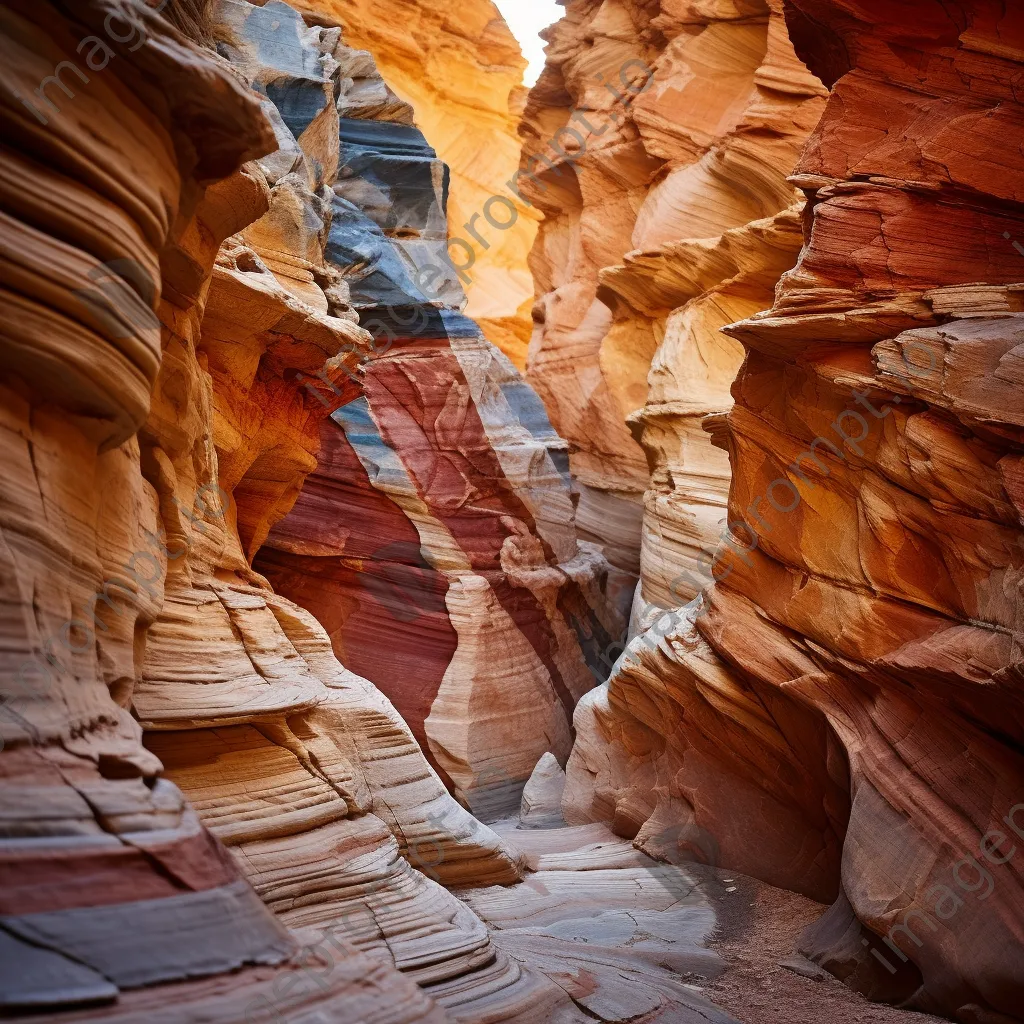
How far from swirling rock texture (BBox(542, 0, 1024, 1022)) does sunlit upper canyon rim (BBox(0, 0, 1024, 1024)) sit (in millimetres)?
35

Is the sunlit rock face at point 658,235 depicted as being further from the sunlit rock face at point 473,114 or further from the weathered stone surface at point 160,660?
the weathered stone surface at point 160,660

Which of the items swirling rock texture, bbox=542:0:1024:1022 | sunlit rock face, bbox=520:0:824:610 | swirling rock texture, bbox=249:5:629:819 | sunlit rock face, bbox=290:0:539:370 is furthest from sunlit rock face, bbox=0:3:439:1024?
sunlit rock face, bbox=290:0:539:370

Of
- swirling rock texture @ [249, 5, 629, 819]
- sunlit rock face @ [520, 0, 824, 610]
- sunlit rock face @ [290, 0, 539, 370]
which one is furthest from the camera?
sunlit rock face @ [290, 0, 539, 370]

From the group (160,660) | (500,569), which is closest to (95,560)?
(160,660)

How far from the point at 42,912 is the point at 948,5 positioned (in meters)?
8.57

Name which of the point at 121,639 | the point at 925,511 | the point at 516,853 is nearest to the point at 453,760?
the point at 516,853

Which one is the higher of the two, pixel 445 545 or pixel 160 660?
pixel 160 660

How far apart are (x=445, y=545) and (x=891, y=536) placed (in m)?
9.09

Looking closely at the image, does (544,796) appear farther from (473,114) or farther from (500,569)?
(473,114)

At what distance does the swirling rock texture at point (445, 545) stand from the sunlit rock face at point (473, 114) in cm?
960

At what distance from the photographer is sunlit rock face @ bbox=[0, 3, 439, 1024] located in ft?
9.75

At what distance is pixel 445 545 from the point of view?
50.1 feet

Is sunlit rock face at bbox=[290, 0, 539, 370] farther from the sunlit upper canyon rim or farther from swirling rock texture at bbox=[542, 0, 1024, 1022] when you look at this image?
swirling rock texture at bbox=[542, 0, 1024, 1022]

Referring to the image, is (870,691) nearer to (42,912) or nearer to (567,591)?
(42,912)
